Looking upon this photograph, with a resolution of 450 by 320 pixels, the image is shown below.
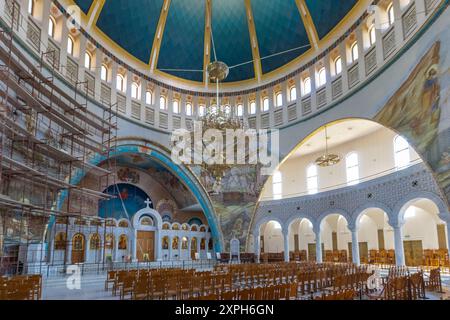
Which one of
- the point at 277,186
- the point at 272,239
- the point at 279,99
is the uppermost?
the point at 279,99

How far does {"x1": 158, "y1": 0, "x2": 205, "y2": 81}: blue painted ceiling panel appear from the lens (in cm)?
2369

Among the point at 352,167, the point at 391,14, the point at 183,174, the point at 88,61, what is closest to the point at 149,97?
the point at 88,61

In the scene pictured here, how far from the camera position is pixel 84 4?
1908 centimetres

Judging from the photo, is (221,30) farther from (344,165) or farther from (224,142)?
(344,165)

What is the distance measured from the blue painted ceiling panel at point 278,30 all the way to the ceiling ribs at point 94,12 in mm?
9612

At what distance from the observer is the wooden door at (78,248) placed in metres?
20.1

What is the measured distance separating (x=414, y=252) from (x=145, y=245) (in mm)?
17069

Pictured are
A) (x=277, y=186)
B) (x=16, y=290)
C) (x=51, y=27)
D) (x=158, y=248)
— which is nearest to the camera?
(x=16, y=290)

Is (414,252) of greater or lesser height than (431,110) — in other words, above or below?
below

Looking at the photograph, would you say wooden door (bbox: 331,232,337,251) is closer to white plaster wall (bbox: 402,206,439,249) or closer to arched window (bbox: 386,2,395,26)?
white plaster wall (bbox: 402,206,439,249)

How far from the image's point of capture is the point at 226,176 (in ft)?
83.9

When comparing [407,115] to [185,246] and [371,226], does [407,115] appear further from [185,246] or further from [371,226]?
[185,246]

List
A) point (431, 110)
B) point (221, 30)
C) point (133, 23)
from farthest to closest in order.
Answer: point (221, 30) < point (133, 23) < point (431, 110)
